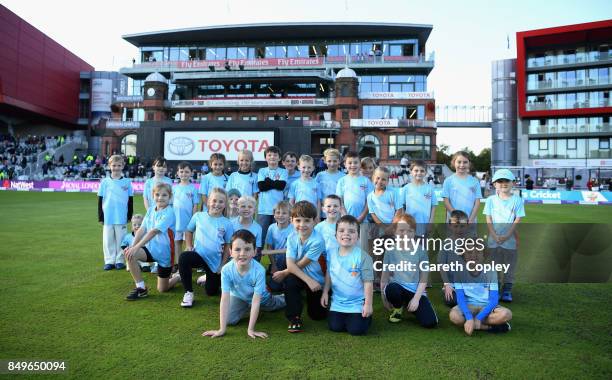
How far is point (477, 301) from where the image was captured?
398 centimetres

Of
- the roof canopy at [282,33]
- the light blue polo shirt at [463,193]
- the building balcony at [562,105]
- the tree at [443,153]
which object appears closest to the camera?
the light blue polo shirt at [463,193]

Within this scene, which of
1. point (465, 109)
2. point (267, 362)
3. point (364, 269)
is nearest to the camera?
point (267, 362)

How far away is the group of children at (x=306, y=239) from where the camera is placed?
152 inches

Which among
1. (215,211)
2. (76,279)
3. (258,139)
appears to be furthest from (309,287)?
(258,139)

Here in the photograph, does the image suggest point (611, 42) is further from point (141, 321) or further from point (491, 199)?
point (141, 321)

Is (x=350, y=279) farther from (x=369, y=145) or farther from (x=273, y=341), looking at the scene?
(x=369, y=145)

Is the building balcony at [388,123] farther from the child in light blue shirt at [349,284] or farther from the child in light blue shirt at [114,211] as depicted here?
the child in light blue shirt at [349,284]

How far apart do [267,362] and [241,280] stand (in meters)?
0.99

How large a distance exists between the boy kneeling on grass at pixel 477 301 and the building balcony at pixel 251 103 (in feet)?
124

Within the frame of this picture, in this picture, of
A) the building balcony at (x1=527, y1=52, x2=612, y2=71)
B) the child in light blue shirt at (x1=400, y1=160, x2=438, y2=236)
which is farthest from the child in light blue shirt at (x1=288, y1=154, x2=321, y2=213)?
the building balcony at (x1=527, y1=52, x2=612, y2=71)

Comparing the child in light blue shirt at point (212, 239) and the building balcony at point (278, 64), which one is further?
the building balcony at point (278, 64)

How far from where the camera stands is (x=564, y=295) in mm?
5098

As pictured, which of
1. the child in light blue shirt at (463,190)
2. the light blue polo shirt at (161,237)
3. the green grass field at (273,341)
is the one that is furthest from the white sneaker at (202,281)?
the child in light blue shirt at (463,190)

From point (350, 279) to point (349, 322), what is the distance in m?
0.42
